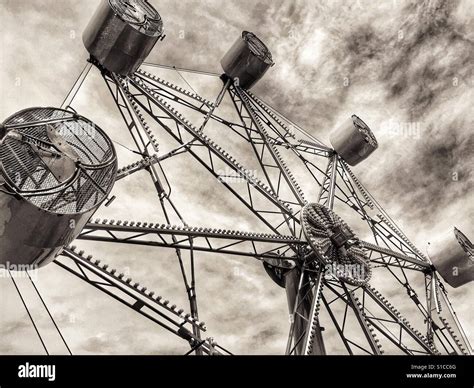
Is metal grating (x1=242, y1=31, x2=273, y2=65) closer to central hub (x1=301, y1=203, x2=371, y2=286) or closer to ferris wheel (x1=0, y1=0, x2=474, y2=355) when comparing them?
ferris wheel (x1=0, y1=0, x2=474, y2=355)

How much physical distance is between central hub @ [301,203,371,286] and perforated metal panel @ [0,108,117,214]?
6722 millimetres

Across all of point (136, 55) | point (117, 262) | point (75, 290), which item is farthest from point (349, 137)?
point (75, 290)

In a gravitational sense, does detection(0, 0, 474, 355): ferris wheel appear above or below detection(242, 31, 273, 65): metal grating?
below

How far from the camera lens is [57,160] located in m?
7.45

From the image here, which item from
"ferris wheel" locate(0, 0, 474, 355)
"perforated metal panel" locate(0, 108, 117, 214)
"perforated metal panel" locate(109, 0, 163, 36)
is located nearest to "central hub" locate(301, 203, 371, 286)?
"ferris wheel" locate(0, 0, 474, 355)

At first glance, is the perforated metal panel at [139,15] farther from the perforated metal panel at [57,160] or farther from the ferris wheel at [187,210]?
the perforated metal panel at [57,160]

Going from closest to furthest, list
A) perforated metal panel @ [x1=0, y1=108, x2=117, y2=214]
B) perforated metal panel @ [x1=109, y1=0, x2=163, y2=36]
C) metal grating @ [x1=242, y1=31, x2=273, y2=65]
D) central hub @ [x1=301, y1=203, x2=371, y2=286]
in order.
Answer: perforated metal panel @ [x1=0, y1=108, x2=117, y2=214] < perforated metal panel @ [x1=109, y1=0, x2=163, y2=36] < central hub @ [x1=301, y1=203, x2=371, y2=286] < metal grating @ [x1=242, y1=31, x2=273, y2=65]

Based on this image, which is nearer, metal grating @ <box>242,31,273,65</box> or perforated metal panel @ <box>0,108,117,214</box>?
perforated metal panel @ <box>0,108,117,214</box>

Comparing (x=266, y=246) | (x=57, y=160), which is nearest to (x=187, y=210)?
(x=266, y=246)

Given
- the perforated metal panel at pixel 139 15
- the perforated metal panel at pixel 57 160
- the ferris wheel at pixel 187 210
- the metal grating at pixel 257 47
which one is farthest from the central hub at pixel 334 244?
the metal grating at pixel 257 47

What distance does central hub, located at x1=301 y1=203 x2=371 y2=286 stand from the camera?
41.5 ft

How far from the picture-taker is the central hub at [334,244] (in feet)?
41.5

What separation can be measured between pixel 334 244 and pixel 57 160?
8.46 metres

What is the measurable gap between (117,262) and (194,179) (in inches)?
182
